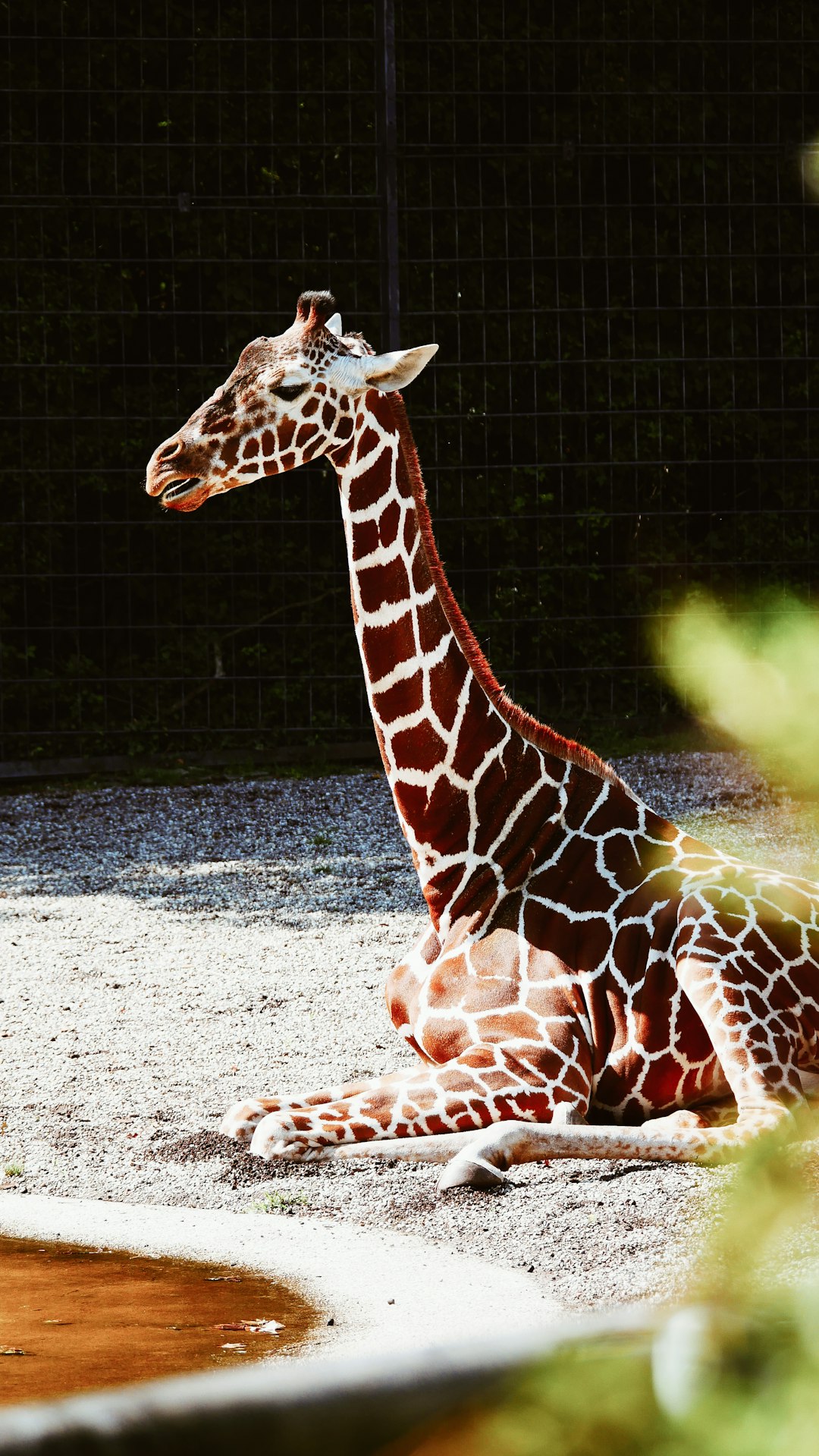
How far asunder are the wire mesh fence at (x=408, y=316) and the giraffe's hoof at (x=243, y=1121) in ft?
20.5

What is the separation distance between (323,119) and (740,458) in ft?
10.5

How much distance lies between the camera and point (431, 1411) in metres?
0.55

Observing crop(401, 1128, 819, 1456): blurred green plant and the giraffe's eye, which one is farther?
the giraffe's eye

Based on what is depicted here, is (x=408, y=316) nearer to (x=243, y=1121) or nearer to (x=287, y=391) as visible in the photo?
(x=287, y=391)

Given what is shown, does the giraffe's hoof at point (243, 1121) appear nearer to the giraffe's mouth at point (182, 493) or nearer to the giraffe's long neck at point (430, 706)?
the giraffe's long neck at point (430, 706)

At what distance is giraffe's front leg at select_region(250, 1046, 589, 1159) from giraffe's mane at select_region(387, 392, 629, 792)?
77 cm

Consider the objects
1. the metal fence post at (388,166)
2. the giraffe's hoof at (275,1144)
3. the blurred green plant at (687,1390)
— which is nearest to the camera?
the blurred green plant at (687,1390)

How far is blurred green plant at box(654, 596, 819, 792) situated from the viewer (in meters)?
0.58

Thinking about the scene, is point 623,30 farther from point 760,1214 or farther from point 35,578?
point 760,1214

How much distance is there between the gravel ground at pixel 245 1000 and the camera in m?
3.32

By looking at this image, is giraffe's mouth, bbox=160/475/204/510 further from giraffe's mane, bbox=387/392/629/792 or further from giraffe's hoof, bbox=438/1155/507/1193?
giraffe's hoof, bbox=438/1155/507/1193

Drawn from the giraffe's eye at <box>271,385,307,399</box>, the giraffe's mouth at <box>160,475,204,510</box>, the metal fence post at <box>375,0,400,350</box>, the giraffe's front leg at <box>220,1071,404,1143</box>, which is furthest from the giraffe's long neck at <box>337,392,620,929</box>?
the metal fence post at <box>375,0,400,350</box>

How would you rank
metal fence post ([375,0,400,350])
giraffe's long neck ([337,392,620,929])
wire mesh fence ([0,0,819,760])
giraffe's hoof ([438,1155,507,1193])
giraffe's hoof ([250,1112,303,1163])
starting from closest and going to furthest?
giraffe's hoof ([438,1155,507,1193]) < giraffe's hoof ([250,1112,303,1163]) < giraffe's long neck ([337,392,620,929]) < metal fence post ([375,0,400,350]) < wire mesh fence ([0,0,819,760])

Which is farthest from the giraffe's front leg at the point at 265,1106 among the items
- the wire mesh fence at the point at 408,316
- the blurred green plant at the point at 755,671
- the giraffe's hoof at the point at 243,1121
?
the wire mesh fence at the point at 408,316
